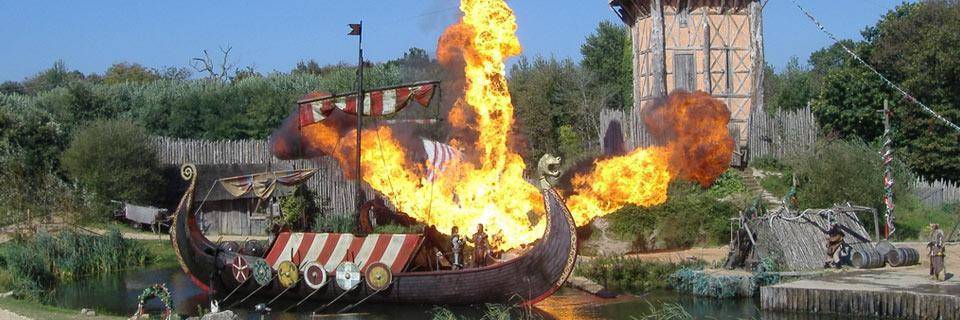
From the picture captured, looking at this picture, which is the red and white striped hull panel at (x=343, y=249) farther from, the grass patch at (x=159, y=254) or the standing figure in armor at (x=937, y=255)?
the standing figure in armor at (x=937, y=255)

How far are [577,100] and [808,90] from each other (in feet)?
48.7

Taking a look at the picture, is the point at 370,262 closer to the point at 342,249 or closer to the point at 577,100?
the point at 342,249

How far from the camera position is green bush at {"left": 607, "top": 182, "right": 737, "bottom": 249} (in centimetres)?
3094

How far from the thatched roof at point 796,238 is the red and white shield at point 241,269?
37.0 feet

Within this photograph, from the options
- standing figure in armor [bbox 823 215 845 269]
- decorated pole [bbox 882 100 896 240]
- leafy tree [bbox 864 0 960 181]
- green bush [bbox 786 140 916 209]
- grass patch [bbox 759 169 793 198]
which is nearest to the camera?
standing figure in armor [bbox 823 215 845 269]

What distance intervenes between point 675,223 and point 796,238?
19.5 feet

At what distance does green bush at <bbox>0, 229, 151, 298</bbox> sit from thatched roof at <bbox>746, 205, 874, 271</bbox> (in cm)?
1570

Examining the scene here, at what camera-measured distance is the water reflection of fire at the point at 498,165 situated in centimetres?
2572

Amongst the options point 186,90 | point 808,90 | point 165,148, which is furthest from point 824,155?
point 186,90

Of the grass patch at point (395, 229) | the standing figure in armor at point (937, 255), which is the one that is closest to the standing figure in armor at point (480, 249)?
the standing figure in armor at point (937, 255)

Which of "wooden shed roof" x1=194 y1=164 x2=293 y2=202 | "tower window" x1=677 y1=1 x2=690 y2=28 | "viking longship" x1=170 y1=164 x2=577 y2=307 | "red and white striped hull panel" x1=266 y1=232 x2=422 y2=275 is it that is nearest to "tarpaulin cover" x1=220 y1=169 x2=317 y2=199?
"wooden shed roof" x1=194 y1=164 x2=293 y2=202

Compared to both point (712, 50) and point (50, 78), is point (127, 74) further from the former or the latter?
point (712, 50)

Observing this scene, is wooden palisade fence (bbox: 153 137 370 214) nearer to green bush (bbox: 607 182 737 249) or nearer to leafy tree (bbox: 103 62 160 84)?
green bush (bbox: 607 182 737 249)

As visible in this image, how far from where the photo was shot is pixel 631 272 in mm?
26203
